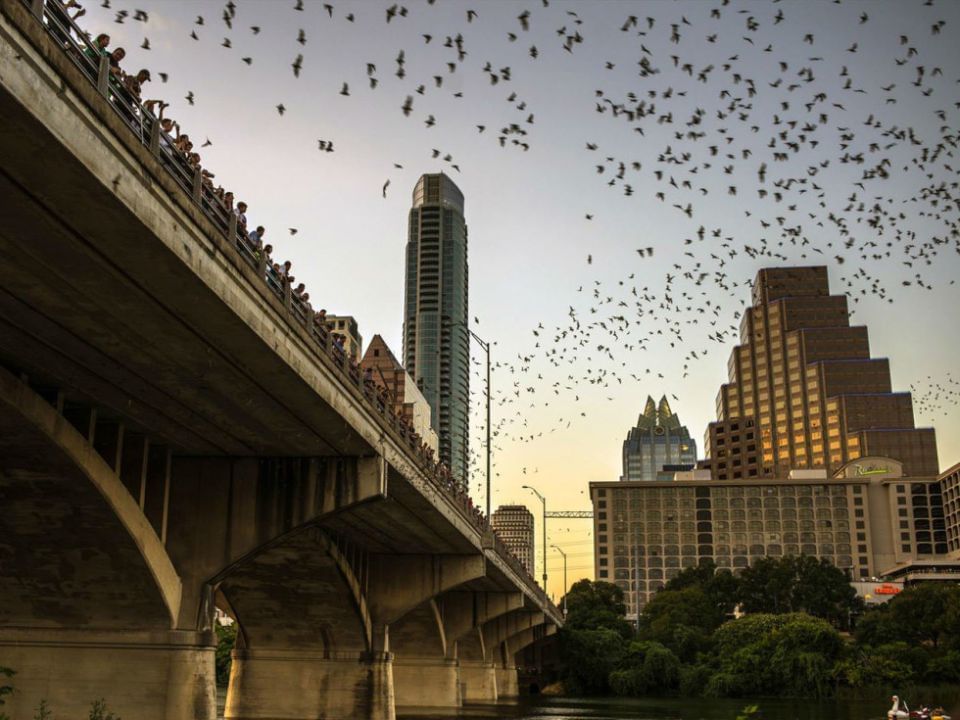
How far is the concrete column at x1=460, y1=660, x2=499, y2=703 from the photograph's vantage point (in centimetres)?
8500

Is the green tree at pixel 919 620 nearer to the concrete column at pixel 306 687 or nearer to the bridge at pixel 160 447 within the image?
the concrete column at pixel 306 687

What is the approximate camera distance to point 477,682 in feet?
281

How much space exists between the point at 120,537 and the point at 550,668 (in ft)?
338

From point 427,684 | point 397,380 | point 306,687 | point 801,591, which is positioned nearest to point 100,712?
point 306,687

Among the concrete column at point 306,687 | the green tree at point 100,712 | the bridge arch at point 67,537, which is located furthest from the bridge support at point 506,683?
the green tree at point 100,712

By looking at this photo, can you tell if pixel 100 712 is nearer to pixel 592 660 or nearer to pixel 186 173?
pixel 186 173

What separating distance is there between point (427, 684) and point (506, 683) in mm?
43411

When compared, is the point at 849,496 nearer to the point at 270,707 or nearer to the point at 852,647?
the point at 852,647

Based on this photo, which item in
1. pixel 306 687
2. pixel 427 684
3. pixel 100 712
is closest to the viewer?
pixel 100 712

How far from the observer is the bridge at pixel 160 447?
13.4 meters

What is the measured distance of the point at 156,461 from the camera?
27.2m

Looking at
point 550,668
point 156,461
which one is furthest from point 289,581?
point 550,668

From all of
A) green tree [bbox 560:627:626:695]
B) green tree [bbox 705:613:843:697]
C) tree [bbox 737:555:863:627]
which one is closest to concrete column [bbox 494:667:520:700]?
green tree [bbox 560:627:626:695]

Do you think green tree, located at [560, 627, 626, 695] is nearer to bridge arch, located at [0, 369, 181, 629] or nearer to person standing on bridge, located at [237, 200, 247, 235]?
bridge arch, located at [0, 369, 181, 629]
